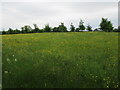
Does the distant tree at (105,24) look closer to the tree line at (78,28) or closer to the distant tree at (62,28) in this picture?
the tree line at (78,28)

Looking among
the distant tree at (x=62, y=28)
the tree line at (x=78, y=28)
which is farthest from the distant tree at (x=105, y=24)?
the distant tree at (x=62, y=28)

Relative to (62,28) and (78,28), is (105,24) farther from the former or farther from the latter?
(62,28)

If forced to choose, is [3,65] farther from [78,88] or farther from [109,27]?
[109,27]

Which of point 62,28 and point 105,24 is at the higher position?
point 105,24

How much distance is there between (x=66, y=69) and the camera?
6184mm

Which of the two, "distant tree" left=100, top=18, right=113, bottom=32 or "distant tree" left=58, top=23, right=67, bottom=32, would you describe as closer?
"distant tree" left=100, top=18, right=113, bottom=32

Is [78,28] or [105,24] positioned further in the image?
[78,28]

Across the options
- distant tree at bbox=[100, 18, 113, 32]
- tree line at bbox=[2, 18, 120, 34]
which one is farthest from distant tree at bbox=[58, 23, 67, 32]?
distant tree at bbox=[100, 18, 113, 32]

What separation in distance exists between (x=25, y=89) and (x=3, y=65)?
2676 mm

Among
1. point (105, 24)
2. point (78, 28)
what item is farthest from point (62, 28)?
point (105, 24)

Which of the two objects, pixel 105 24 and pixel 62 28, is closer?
pixel 105 24

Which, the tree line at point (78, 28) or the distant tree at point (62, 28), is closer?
Result: the tree line at point (78, 28)

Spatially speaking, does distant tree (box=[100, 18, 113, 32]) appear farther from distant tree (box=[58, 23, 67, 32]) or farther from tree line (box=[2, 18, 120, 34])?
distant tree (box=[58, 23, 67, 32])

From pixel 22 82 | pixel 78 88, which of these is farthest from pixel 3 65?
pixel 78 88
